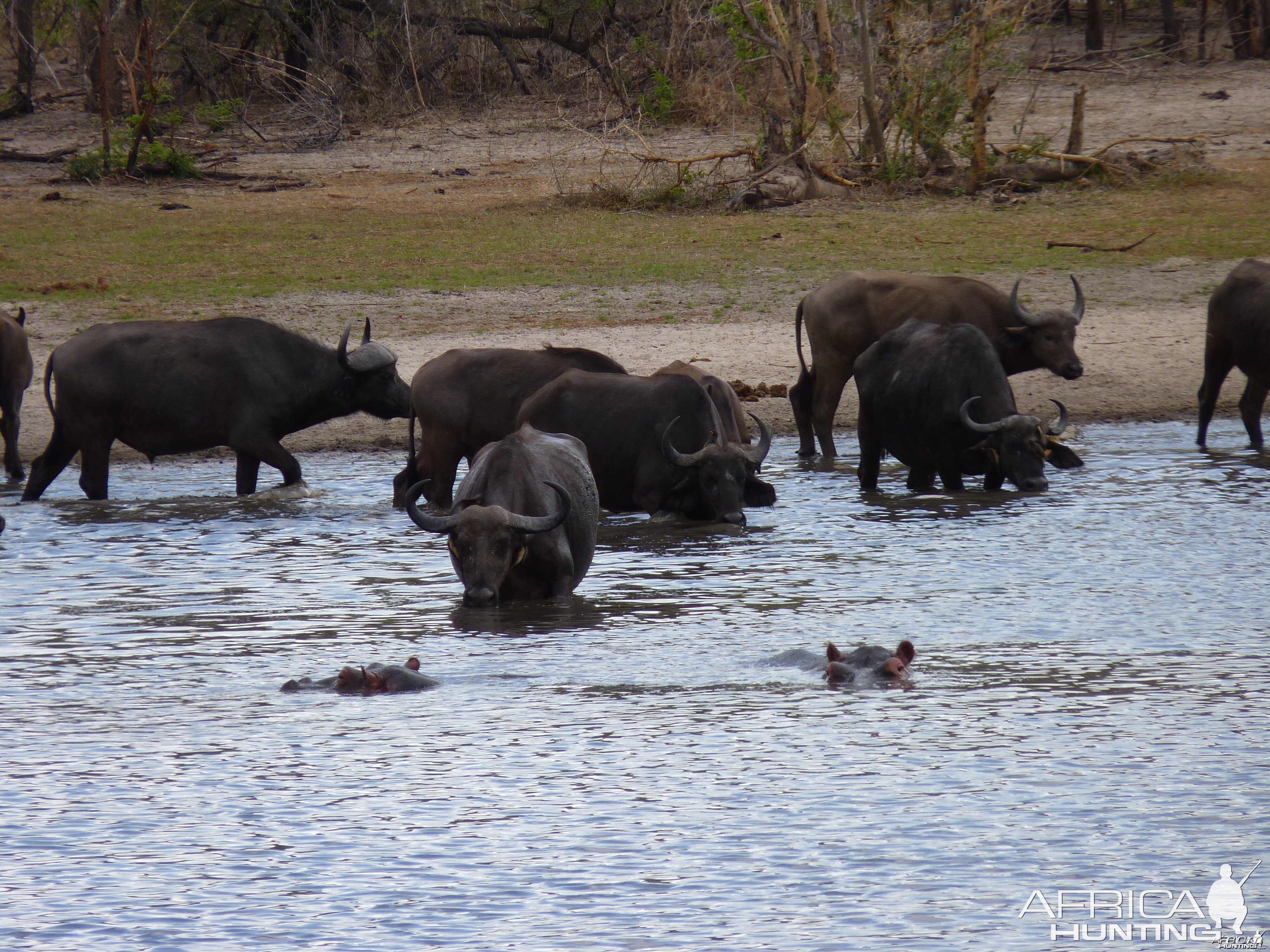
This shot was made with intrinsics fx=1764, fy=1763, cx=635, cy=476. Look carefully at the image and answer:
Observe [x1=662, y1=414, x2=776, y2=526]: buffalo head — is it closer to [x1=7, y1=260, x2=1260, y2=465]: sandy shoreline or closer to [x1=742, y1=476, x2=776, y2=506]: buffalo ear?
[x1=742, y1=476, x2=776, y2=506]: buffalo ear

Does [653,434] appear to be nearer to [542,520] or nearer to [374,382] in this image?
[374,382]

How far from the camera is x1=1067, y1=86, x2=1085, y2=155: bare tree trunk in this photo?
73.5 feet

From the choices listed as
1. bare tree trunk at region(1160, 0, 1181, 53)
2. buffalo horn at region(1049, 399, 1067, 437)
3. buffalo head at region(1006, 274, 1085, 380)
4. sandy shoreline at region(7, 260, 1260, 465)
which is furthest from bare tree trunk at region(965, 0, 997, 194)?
buffalo horn at region(1049, 399, 1067, 437)

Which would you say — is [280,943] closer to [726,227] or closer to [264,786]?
[264,786]

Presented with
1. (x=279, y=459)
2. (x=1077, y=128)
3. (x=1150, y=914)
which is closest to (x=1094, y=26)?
(x=1077, y=128)

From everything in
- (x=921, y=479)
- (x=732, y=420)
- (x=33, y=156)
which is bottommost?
(x=921, y=479)

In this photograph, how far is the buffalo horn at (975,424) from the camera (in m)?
10.4

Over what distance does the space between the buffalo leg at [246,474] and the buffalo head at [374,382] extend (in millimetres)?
779

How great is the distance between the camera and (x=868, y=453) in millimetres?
11102

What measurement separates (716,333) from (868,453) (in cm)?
448

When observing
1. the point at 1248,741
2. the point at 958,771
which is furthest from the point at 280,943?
the point at 1248,741

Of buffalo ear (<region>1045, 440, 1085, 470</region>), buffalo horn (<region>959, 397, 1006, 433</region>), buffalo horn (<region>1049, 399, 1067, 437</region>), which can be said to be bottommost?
buffalo ear (<region>1045, 440, 1085, 470</region>)

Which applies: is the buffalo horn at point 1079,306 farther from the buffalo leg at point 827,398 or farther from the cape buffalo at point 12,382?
the cape buffalo at point 12,382

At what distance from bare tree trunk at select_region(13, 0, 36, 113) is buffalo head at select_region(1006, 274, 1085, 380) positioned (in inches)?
792
